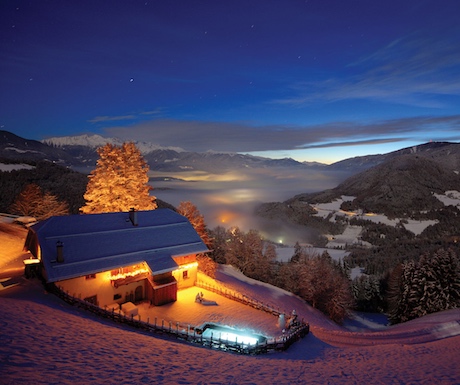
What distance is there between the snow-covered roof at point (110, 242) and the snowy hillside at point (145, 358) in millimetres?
2715

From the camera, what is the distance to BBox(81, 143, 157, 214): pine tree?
33969 mm

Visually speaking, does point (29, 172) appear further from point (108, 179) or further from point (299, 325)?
point (299, 325)

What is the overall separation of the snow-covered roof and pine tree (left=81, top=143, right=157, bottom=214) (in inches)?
290

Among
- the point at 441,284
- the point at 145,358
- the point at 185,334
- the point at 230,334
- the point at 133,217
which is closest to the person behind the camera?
the point at 145,358

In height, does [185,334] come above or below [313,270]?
above

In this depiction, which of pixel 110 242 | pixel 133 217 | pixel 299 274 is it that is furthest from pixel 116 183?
pixel 299 274

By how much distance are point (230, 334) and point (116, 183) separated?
22.8m

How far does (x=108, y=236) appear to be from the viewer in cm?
2408

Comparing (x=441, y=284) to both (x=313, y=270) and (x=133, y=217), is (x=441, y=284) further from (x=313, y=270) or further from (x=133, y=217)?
(x=133, y=217)

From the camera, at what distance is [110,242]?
2372 centimetres

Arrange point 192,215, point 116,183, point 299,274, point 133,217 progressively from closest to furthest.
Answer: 1. point 133,217
2. point 116,183
3. point 192,215
4. point 299,274

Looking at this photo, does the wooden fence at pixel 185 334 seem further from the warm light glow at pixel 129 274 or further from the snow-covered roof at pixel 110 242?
the warm light glow at pixel 129 274

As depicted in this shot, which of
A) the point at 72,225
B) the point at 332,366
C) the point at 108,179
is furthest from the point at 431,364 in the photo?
the point at 108,179

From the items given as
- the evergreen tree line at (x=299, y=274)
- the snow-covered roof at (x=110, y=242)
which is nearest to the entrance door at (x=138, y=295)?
the snow-covered roof at (x=110, y=242)
